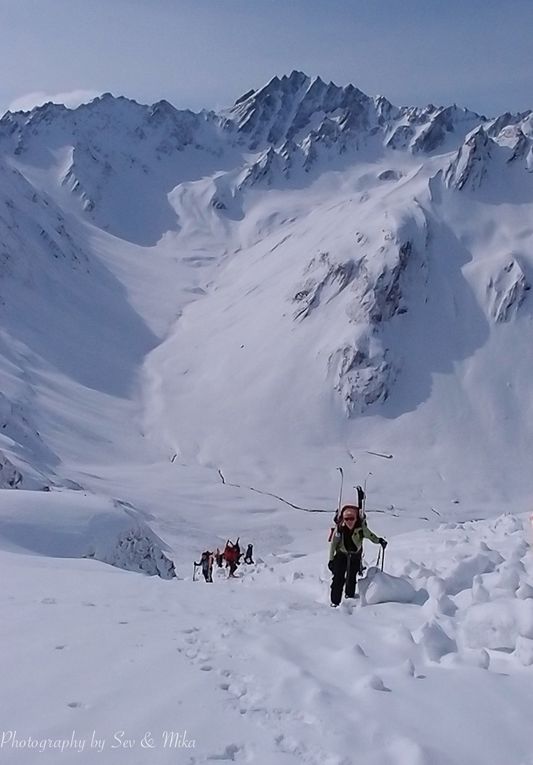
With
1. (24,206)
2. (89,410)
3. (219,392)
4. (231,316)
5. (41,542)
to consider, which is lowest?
(41,542)

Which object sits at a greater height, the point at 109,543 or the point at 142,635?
the point at 109,543

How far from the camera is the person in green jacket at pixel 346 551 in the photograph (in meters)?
10.9

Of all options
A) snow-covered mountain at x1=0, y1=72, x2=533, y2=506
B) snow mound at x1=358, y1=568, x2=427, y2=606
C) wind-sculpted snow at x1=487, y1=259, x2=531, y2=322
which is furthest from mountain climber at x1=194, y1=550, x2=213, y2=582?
wind-sculpted snow at x1=487, y1=259, x2=531, y2=322

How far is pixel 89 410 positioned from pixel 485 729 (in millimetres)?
90034

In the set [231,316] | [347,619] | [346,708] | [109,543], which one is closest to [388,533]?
[109,543]

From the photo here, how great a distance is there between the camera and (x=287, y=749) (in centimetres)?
507

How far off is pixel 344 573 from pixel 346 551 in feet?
1.12

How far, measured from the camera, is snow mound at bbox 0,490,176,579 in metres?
20.1

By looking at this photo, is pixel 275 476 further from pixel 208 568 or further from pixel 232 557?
pixel 232 557

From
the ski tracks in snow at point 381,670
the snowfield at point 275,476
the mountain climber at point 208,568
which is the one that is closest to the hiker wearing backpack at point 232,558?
the snowfield at point 275,476

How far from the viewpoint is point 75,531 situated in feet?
70.8

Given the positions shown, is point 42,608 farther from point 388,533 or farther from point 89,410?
point 89,410

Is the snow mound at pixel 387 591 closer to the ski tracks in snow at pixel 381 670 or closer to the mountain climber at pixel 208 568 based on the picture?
the ski tracks in snow at pixel 381 670

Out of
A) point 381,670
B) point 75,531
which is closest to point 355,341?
point 75,531
